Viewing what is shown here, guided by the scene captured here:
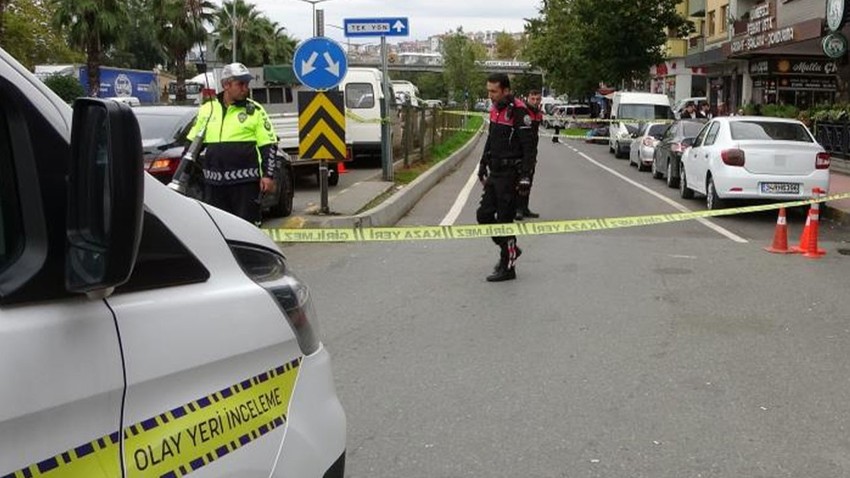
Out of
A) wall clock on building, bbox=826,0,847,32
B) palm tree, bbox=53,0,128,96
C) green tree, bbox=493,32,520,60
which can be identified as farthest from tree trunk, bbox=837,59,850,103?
green tree, bbox=493,32,520,60

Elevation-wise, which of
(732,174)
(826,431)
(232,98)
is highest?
(232,98)

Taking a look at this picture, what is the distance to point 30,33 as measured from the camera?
149 feet

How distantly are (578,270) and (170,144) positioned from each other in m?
5.14

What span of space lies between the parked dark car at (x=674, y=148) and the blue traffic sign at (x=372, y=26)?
19.9 ft

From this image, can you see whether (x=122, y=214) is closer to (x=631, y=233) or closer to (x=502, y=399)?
(x=502, y=399)

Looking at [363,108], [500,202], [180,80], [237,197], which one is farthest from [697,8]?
[237,197]

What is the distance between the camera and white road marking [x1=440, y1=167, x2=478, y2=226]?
39.0 feet

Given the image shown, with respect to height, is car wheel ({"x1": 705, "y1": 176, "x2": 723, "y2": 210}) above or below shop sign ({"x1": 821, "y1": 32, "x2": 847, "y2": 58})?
below

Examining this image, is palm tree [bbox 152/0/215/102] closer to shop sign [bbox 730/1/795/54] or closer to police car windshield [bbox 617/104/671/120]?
police car windshield [bbox 617/104/671/120]

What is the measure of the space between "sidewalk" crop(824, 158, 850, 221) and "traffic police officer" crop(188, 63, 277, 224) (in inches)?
360

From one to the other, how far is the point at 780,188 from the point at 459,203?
16.7ft

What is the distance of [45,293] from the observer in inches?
64.4

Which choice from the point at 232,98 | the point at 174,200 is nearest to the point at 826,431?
the point at 174,200

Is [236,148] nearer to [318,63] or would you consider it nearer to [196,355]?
[318,63]
